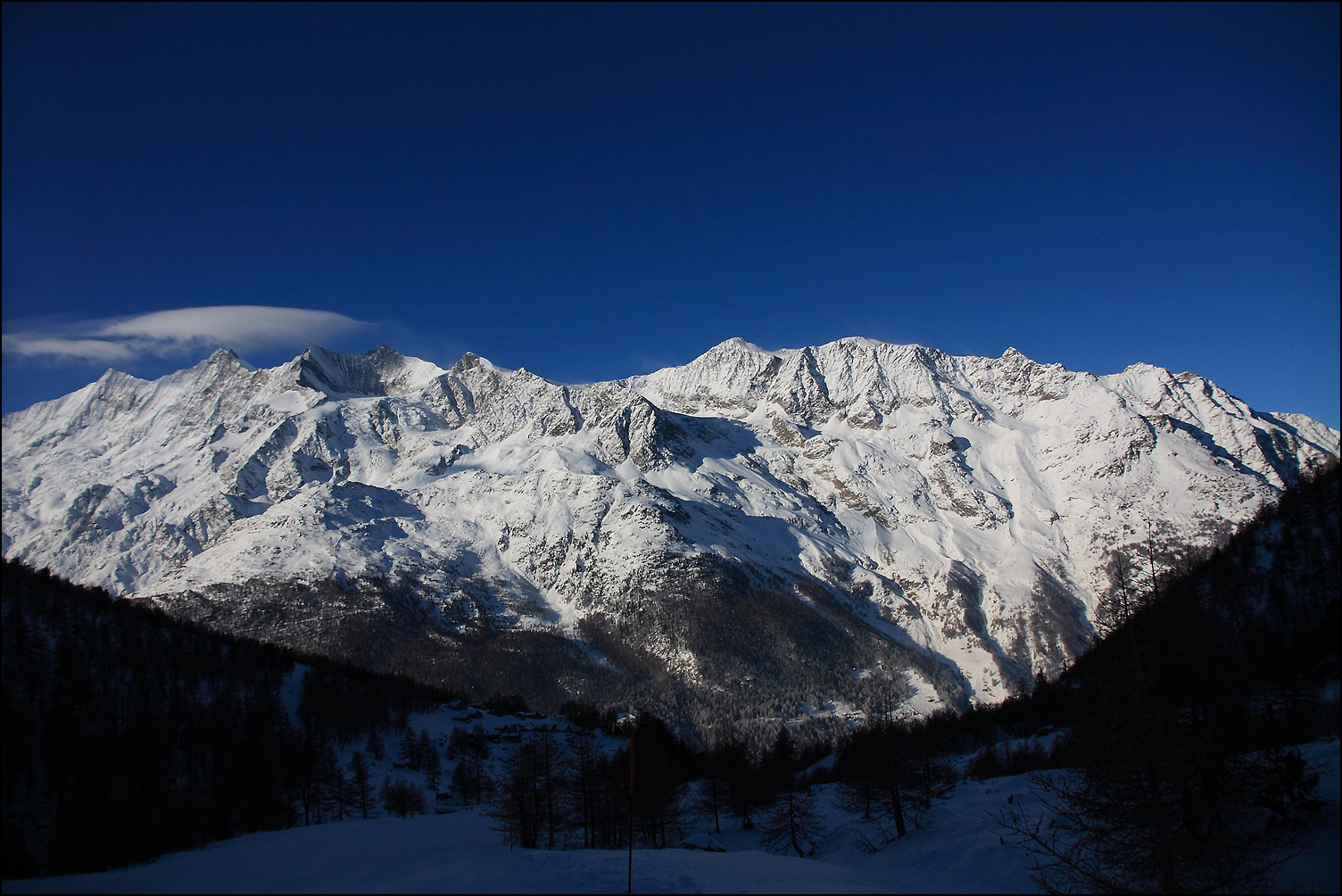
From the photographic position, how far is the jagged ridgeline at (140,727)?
138 feet

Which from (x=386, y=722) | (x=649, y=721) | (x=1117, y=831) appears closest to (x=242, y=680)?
(x=386, y=722)

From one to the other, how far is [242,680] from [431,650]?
110 m

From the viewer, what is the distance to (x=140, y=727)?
63969 millimetres

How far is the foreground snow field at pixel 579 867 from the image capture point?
23859 mm

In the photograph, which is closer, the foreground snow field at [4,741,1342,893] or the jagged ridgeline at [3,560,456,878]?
the foreground snow field at [4,741,1342,893]

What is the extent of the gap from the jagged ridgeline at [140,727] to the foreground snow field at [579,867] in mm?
7338

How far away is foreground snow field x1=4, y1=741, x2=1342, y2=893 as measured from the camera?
23.9m

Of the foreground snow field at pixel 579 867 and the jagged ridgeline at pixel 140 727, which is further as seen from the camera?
the jagged ridgeline at pixel 140 727

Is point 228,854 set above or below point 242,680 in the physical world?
below

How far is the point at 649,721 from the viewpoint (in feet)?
311

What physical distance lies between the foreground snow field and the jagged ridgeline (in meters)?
7.34

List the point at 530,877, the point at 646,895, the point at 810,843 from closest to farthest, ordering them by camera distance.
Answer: the point at 646,895 → the point at 530,877 → the point at 810,843

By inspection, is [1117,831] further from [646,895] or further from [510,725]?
[510,725]

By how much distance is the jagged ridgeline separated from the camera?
42.0 meters
